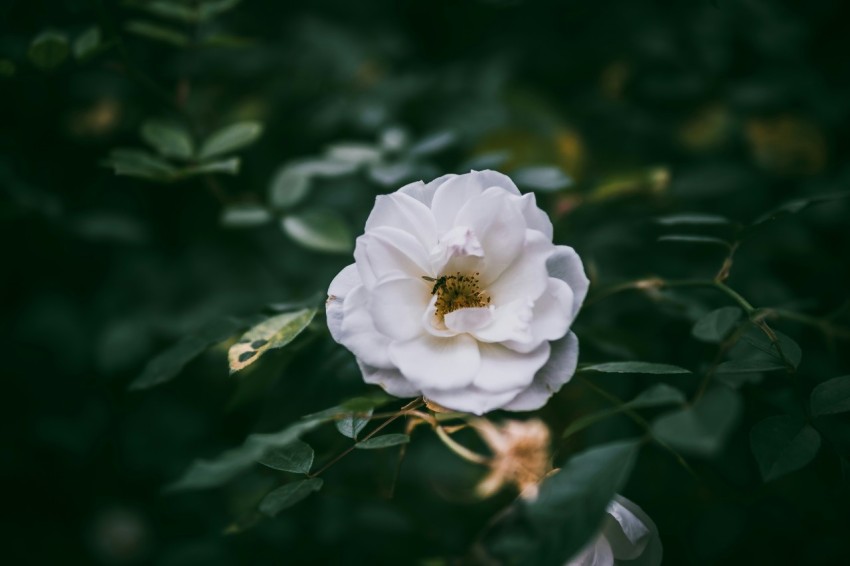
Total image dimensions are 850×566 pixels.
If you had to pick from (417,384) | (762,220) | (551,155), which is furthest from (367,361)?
(551,155)

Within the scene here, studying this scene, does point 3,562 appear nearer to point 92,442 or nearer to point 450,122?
point 92,442

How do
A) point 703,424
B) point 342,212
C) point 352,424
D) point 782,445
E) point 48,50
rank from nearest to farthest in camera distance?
point 703,424, point 782,445, point 352,424, point 48,50, point 342,212

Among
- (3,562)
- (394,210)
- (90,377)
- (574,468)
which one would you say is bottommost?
(3,562)

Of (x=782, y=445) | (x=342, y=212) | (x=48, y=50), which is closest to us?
(x=782, y=445)

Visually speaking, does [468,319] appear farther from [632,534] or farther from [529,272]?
[632,534]

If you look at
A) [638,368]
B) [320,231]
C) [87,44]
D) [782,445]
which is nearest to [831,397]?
[782,445]

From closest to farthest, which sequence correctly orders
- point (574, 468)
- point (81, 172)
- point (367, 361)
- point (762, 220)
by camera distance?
point (574, 468)
point (367, 361)
point (762, 220)
point (81, 172)

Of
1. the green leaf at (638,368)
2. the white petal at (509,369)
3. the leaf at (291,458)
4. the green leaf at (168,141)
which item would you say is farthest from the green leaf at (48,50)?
the green leaf at (638,368)
